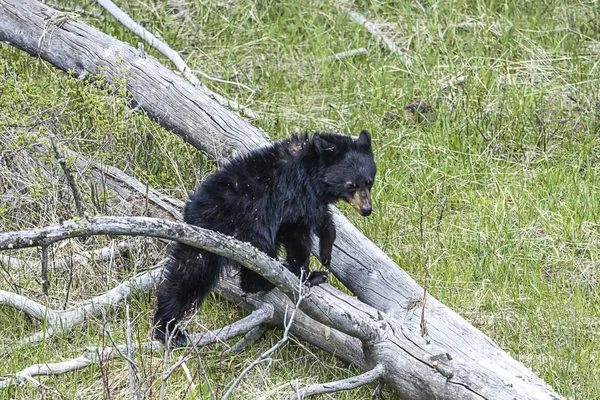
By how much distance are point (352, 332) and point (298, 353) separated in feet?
2.40

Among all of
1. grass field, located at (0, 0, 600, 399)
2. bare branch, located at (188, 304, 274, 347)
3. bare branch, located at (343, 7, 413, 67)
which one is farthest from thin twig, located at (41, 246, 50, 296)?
bare branch, located at (343, 7, 413, 67)

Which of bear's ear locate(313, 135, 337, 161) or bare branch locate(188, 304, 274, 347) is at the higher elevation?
bear's ear locate(313, 135, 337, 161)

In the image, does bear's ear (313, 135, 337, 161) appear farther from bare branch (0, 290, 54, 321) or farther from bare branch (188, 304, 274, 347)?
bare branch (0, 290, 54, 321)

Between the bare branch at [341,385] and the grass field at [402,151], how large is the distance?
330mm

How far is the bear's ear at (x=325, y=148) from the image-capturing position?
4.58 metres

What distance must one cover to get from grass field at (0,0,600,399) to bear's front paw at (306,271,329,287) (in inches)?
15.7

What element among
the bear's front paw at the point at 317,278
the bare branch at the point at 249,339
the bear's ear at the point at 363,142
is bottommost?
the bare branch at the point at 249,339

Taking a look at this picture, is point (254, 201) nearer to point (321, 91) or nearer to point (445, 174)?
point (445, 174)

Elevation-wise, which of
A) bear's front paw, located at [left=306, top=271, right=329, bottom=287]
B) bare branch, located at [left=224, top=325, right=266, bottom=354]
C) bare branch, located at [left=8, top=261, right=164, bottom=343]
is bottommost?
bare branch, located at [left=224, top=325, right=266, bottom=354]

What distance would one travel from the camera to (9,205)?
5355 mm

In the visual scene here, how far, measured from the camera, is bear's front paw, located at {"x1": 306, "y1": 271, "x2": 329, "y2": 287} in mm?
4504

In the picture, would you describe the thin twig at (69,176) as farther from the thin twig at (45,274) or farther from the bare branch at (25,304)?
the bare branch at (25,304)

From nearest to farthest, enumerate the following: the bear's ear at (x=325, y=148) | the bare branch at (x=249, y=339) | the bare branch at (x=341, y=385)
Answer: the bare branch at (x=341, y=385)
the bare branch at (x=249, y=339)
the bear's ear at (x=325, y=148)

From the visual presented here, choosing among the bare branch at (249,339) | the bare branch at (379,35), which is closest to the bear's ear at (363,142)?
the bare branch at (249,339)
